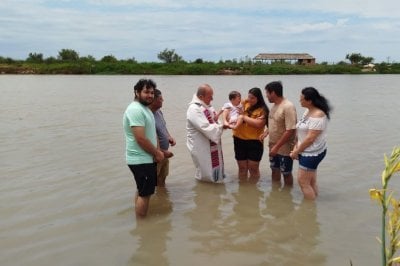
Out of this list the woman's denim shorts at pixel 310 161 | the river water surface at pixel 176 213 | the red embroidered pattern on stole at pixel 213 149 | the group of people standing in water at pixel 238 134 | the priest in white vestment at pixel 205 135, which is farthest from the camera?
the red embroidered pattern on stole at pixel 213 149

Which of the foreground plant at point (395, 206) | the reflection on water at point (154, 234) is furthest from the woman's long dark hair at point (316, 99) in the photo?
the foreground plant at point (395, 206)

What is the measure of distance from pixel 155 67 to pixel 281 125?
165 ft

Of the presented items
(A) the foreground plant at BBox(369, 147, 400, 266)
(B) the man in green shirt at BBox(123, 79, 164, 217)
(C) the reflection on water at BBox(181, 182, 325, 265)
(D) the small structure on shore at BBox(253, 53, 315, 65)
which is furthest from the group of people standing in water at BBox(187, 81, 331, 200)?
(D) the small structure on shore at BBox(253, 53, 315, 65)

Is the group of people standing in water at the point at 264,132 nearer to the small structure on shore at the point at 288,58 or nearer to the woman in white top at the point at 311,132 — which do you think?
the woman in white top at the point at 311,132

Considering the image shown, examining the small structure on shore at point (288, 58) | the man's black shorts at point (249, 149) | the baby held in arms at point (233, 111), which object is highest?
the small structure on shore at point (288, 58)

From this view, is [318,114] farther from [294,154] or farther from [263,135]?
[263,135]

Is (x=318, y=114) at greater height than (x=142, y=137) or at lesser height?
greater

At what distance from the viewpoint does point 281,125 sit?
20.5ft

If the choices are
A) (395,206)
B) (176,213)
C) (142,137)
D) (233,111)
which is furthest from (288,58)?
(395,206)

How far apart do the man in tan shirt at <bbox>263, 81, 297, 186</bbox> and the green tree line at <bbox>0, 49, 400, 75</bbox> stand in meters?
46.6

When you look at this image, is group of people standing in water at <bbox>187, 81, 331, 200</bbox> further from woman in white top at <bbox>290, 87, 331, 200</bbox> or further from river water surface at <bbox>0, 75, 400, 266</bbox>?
river water surface at <bbox>0, 75, 400, 266</bbox>

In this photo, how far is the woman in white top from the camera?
18.0ft

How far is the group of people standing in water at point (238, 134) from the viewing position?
16.3 ft

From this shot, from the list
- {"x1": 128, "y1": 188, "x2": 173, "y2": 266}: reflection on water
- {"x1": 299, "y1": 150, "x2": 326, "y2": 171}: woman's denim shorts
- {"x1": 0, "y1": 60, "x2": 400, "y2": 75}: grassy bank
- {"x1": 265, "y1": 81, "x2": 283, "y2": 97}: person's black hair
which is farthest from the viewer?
{"x1": 0, "y1": 60, "x2": 400, "y2": 75}: grassy bank
